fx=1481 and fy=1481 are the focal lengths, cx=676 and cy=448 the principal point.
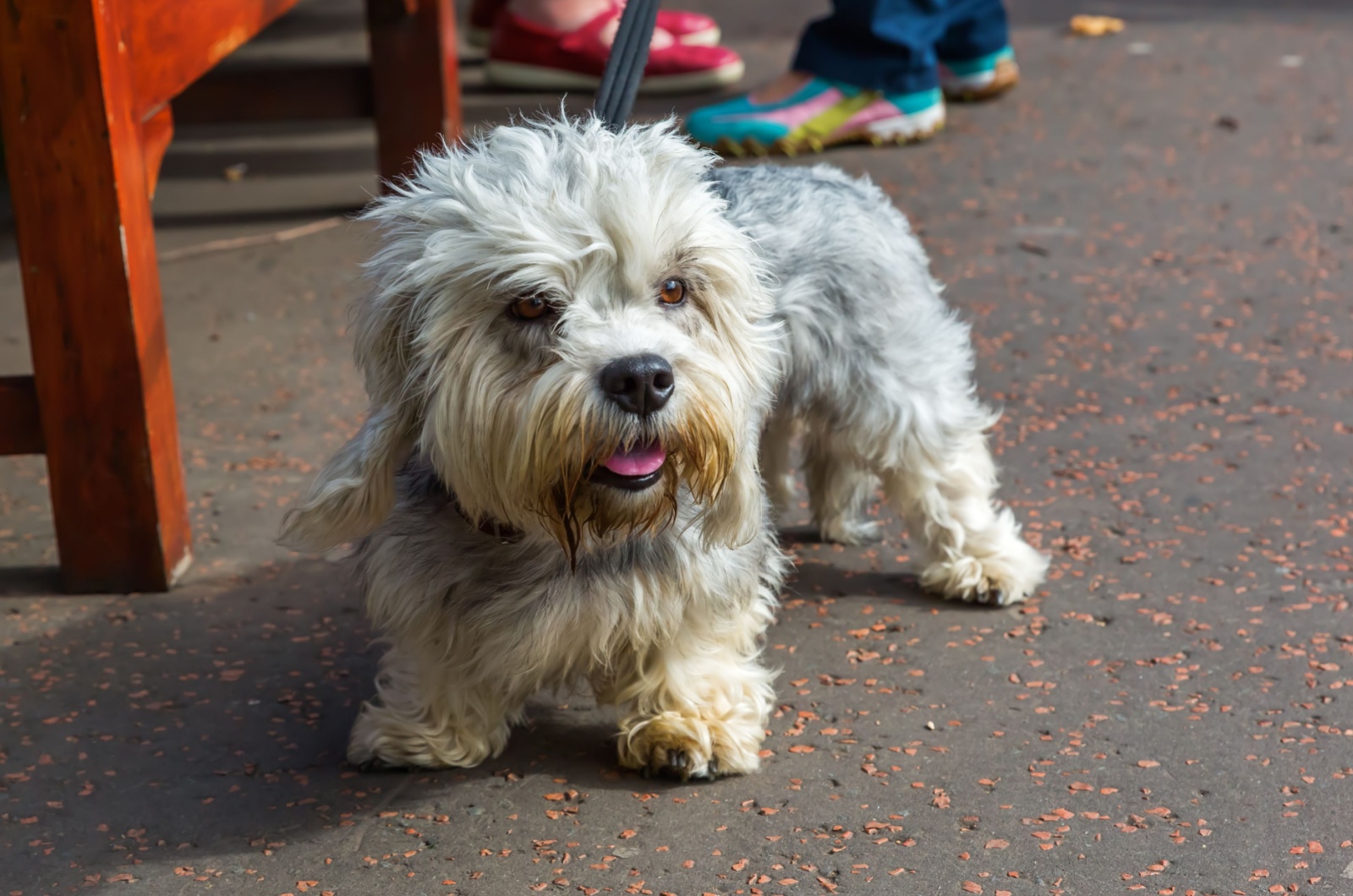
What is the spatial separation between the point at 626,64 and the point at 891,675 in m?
1.46

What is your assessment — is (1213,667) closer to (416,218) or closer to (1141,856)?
(1141,856)

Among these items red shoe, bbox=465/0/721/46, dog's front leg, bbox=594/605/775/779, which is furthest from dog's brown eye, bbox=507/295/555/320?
red shoe, bbox=465/0/721/46

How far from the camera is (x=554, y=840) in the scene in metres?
2.78

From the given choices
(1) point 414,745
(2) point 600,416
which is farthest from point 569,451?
(1) point 414,745

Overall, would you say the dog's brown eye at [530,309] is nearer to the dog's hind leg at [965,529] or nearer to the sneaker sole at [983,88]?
the dog's hind leg at [965,529]

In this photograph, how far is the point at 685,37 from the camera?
788 cm

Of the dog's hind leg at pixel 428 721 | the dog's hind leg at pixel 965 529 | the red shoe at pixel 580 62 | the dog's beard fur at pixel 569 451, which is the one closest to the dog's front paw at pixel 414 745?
the dog's hind leg at pixel 428 721

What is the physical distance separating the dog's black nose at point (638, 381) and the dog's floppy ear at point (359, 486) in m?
0.47

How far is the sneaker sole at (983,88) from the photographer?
25.0 feet

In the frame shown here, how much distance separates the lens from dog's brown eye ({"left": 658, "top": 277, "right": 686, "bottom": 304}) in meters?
2.62

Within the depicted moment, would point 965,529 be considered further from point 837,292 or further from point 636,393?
point 636,393

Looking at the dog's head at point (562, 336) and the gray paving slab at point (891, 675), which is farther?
the gray paving slab at point (891, 675)

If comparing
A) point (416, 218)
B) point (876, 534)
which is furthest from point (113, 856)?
point (876, 534)

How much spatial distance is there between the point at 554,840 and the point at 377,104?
4161 millimetres
